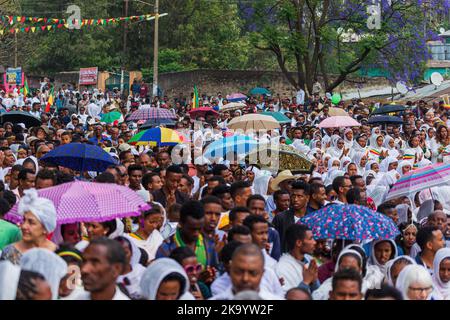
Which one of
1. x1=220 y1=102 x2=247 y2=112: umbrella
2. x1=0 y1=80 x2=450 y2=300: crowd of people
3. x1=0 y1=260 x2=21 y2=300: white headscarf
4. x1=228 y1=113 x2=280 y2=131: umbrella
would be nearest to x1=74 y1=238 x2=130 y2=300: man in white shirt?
x1=0 y1=80 x2=450 y2=300: crowd of people

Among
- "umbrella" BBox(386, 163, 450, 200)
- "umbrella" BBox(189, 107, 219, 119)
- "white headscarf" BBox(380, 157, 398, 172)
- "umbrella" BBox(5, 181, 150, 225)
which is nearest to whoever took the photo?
"umbrella" BBox(5, 181, 150, 225)

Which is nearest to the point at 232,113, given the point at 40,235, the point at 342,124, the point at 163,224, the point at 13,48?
the point at 342,124

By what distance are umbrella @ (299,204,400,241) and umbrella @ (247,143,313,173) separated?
4.72m

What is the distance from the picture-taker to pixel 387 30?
3009cm

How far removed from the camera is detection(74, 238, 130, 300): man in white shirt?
5859 millimetres

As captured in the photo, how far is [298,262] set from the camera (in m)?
8.05

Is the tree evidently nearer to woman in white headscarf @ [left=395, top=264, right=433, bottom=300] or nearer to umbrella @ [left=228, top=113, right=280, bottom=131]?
umbrella @ [left=228, top=113, right=280, bottom=131]

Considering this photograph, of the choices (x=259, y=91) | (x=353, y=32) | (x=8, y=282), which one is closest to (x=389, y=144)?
(x=353, y=32)

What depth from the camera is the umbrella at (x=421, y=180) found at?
1082 cm

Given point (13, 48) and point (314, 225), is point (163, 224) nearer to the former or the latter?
point (314, 225)

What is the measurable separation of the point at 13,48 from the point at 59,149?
111 ft

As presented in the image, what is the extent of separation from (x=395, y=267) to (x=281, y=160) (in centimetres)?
586

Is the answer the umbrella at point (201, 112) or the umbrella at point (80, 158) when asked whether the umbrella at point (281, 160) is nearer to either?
the umbrella at point (80, 158)
